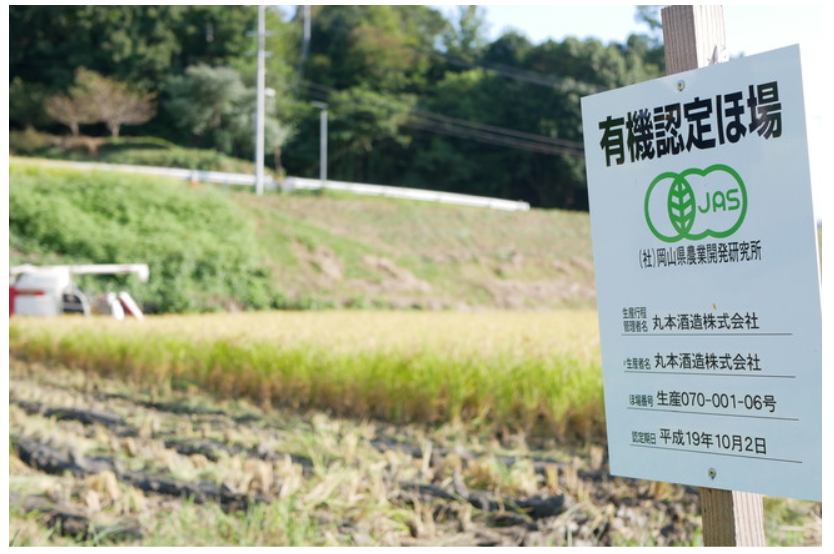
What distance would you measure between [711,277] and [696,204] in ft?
0.52

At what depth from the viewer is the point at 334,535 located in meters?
3.12

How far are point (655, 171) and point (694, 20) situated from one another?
1.18ft

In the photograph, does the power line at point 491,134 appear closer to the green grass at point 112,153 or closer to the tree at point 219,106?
the tree at point 219,106

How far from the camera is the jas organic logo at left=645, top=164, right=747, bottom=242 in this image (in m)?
1.62

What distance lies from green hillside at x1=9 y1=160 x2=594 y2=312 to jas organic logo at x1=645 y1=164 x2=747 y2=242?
14.2 m

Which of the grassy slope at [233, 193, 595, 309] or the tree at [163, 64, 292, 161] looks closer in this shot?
the grassy slope at [233, 193, 595, 309]

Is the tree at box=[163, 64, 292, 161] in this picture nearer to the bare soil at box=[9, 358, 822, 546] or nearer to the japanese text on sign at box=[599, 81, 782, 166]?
the bare soil at box=[9, 358, 822, 546]

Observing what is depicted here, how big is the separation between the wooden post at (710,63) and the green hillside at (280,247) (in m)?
14.2

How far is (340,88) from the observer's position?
34656 millimetres

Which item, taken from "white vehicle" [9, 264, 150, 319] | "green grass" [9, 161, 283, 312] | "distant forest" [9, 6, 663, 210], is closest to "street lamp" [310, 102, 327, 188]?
"distant forest" [9, 6, 663, 210]

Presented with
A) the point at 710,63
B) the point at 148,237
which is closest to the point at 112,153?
the point at 148,237

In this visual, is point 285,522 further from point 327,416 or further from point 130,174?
point 130,174

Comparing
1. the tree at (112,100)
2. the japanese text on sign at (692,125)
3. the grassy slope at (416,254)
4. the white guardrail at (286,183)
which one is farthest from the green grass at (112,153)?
the japanese text on sign at (692,125)

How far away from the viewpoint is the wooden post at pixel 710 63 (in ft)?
5.78
